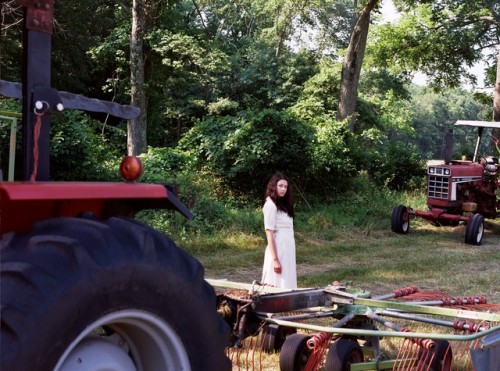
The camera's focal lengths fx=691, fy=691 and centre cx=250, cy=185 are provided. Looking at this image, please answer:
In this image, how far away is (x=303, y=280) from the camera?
28.0 ft

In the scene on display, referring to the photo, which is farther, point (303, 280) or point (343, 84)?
point (343, 84)

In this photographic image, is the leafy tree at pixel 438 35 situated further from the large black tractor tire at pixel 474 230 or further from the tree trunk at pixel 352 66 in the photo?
the large black tractor tire at pixel 474 230

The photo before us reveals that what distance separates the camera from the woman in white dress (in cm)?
633

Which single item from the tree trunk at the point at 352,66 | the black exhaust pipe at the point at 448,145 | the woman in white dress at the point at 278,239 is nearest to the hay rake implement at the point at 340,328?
the woman in white dress at the point at 278,239

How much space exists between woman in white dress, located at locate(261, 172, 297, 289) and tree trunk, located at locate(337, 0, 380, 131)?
13.0 m

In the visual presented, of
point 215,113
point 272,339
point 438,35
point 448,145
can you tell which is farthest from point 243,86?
point 272,339

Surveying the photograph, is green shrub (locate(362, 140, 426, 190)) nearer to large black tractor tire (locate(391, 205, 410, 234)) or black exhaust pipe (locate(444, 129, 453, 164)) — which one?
black exhaust pipe (locate(444, 129, 453, 164))

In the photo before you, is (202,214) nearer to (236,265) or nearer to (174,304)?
(236,265)

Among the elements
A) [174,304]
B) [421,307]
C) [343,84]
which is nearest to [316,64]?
[343,84]

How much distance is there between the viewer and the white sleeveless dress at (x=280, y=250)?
635 cm

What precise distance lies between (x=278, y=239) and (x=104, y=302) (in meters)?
4.21

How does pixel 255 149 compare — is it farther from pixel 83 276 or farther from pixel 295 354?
pixel 83 276

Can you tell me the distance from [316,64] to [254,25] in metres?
12.3

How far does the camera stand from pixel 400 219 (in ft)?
44.7
